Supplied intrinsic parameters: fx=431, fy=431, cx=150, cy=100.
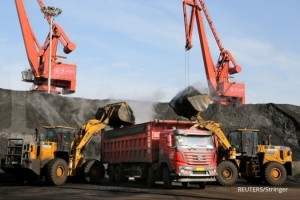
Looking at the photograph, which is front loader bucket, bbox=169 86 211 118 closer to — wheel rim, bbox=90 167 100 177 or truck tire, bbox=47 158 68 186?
wheel rim, bbox=90 167 100 177

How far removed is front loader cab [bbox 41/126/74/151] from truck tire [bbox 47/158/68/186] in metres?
Result: 1.49

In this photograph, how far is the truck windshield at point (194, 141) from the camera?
18016 mm

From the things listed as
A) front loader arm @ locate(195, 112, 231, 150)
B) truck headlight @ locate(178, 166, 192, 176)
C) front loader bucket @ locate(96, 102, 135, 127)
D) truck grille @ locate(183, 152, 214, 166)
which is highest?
front loader bucket @ locate(96, 102, 135, 127)

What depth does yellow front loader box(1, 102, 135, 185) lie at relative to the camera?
2078 cm

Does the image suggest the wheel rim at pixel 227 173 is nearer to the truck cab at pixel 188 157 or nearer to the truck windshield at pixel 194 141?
the truck cab at pixel 188 157

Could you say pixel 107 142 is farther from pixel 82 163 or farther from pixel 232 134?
pixel 232 134

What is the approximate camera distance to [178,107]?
72.5ft

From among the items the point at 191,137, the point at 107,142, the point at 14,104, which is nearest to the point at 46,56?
the point at 14,104

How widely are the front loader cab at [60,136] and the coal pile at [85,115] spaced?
1352 centimetres

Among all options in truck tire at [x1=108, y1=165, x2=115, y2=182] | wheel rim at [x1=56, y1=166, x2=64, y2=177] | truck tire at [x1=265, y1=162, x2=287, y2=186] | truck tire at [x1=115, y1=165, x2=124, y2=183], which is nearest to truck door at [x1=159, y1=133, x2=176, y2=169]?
truck tire at [x1=115, y1=165, x2=124, y2=183]

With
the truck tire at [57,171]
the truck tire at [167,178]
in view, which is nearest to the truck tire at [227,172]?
the truck tire at [167,178]

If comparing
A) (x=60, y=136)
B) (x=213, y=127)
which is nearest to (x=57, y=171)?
(x=60, y=136)

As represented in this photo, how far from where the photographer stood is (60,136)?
22766mm

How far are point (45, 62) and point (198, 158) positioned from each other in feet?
135
